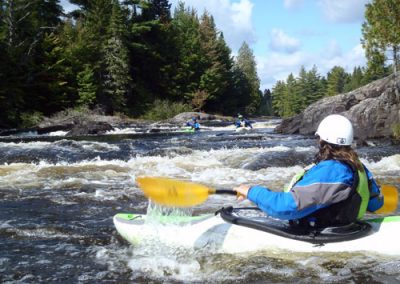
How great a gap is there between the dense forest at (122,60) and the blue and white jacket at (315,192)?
21.5m

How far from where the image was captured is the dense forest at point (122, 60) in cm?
2745

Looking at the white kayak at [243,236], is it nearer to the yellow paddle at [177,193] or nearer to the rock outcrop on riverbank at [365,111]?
the yellow paddle at [177,193]

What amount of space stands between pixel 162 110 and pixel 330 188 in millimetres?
35880

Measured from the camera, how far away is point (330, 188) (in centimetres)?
365

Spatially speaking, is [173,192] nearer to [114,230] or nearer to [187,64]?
[114,230]

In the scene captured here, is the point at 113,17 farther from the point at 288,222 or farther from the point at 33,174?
the point at 288,222

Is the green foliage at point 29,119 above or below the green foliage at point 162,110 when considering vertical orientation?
below

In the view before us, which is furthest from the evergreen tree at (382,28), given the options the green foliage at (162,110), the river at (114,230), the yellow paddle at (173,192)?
the yellow paddle at (173,192)

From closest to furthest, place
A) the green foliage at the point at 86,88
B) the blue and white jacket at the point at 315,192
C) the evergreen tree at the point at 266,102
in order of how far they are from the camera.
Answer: the blue and white jacket at the point at 315,192 → the green foliage at the point at 86,88 → the evergreen tree at the point at 266,102

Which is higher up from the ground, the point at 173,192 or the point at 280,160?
the point at 173,192

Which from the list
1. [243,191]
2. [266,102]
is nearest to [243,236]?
[243,191]

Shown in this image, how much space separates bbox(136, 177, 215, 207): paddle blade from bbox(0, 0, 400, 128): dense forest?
21.3 meters

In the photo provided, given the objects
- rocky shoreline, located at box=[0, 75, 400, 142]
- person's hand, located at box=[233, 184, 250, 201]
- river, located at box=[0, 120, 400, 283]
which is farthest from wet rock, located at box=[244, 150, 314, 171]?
person's hand, located at box=[233, 184, 250, 201]

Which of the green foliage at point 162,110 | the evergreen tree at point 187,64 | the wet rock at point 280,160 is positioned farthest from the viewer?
the evergreen tree at point 187,64
